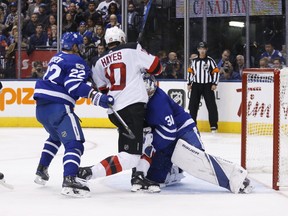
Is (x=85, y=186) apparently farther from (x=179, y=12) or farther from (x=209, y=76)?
(x=179, y=12)

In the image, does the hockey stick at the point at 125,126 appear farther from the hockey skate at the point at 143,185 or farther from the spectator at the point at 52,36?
the spectator at the point at 52,36

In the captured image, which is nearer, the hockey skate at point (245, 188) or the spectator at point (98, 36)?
the hockey skate at point (245, 188)

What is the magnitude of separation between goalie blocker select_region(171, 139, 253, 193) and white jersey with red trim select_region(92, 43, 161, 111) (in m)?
0.42

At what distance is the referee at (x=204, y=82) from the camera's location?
10.2 m

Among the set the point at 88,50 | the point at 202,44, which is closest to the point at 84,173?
the point at 202,44

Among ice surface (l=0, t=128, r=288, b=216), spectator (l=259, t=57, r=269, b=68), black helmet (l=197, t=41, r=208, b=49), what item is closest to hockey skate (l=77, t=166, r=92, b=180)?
ice surface (l=0, t=128, r=288, b=216)

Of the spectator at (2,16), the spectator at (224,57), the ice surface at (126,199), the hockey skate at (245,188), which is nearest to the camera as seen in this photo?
the ice surface at (126,199)

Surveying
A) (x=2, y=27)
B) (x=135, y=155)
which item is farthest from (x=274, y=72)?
(x=2, y=27)

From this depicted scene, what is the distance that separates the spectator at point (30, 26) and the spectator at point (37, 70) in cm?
45

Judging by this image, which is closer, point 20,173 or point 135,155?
point 135,155

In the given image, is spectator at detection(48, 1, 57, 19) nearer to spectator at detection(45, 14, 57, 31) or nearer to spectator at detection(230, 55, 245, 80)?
spectator at detection(45, 14, 57, 31)

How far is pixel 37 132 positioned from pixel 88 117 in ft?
3.65

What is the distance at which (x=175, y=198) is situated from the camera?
186 inches

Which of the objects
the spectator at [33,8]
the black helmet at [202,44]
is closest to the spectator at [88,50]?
the spectator at [33,8]
